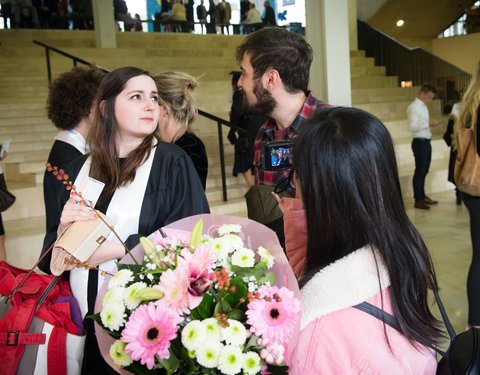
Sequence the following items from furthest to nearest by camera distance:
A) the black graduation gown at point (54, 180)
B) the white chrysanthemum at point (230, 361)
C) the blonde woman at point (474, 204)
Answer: the blonde woman at point (474, 204), the black graduation gown at point (54, 180), the white chrysanthemum at point (230, 361)

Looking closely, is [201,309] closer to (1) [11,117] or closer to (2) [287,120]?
(2) [287,120]

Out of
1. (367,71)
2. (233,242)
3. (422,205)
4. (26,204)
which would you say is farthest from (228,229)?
(367,71)

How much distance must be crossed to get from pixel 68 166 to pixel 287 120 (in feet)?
3.06

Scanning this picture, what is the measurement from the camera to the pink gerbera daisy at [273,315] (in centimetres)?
85

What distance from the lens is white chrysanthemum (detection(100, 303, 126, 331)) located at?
0.89 m

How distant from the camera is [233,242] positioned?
99 centimetres

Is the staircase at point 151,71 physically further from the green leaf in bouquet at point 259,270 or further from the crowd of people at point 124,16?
the green leaf in bouquet at point 259,270

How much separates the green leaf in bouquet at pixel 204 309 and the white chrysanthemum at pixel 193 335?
4cm

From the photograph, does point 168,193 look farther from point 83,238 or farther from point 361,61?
point 361,61

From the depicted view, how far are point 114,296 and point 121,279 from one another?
1.7 inches

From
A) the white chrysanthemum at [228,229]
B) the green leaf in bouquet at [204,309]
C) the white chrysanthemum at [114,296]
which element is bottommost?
the green leaf in bouquet at [204,309]

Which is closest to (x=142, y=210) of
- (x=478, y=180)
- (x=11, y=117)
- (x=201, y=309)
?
(x=201, y=309)

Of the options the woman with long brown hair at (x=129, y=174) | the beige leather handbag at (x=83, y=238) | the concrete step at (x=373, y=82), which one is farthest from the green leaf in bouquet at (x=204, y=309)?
the concrete step at (x=373, y=82)

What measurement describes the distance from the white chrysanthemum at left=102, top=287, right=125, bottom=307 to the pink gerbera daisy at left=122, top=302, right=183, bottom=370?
64mm
